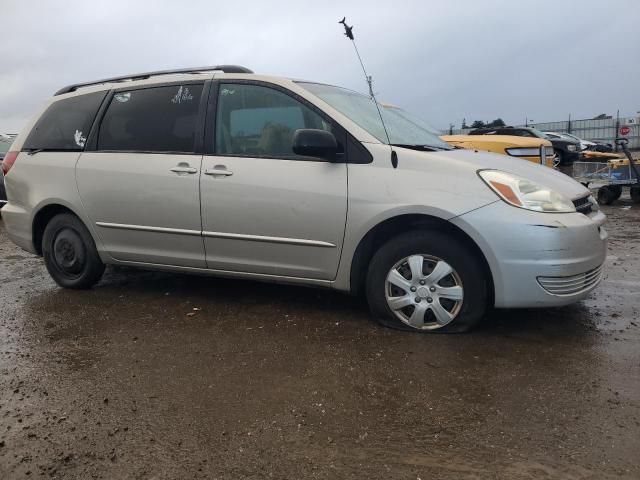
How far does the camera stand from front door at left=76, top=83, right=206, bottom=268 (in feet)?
13.9

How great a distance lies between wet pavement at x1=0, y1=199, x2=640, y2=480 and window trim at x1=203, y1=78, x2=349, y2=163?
→ 1.14 meters

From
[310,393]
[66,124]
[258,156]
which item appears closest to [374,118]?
[258,156]

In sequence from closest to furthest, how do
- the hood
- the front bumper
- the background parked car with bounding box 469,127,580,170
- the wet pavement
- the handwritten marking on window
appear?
the wet pavement < the front bumper < the hood < the handwritten marking on window < the background parked car with bounding box 469,127,580,170

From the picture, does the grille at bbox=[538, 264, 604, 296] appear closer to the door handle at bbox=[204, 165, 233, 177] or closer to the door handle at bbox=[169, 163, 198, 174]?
the door handle at bbox=[204, 165, 233, 177]

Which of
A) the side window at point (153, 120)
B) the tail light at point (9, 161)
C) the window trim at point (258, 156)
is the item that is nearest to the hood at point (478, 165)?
the window trim at point (258, 156)

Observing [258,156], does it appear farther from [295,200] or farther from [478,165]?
[478,165]

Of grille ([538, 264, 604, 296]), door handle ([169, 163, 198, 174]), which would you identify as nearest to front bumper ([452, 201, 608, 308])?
grille ([538, 264, 604, 296])

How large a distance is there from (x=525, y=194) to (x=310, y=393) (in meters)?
1.74

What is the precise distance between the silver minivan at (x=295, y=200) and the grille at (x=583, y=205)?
0.03m

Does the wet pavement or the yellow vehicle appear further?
the yellow vehicle

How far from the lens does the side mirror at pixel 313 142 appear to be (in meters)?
3.61

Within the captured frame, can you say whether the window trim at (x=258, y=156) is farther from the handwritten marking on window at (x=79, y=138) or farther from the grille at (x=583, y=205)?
the grille at (x=583, y=205)

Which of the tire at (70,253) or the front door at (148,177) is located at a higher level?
the front door at (148,177)

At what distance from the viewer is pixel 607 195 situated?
38.3 feet
